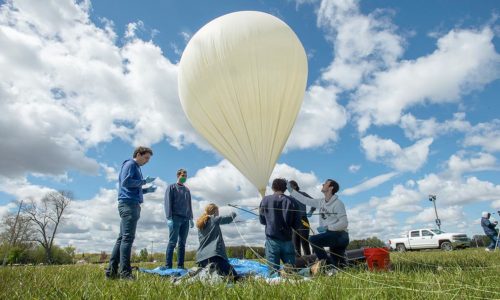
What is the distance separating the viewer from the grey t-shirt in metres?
5.25

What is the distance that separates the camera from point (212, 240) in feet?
17.7

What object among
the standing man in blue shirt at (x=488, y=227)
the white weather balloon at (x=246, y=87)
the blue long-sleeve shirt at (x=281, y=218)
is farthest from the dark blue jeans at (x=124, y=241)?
the standing man in blue shirt at (x=488, y=227)

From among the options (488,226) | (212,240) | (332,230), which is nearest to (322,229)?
(332,230)

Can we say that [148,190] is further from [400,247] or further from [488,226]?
[400,247]

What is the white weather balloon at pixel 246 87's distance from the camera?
6.75 m

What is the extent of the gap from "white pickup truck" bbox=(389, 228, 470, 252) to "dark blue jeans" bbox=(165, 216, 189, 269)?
1835cm

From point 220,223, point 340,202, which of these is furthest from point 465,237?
point 220,223

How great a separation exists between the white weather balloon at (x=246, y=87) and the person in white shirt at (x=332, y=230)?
1.27 m

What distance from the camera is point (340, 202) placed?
6.00 meters

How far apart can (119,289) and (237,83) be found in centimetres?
461

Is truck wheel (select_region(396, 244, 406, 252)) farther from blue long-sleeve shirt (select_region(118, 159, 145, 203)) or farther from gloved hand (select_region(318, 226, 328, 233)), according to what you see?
blue long-sleeve shirt (select_region(118, 159, 145, 203))

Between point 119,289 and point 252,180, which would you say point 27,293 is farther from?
point 252,180

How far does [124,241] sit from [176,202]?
1.82 m

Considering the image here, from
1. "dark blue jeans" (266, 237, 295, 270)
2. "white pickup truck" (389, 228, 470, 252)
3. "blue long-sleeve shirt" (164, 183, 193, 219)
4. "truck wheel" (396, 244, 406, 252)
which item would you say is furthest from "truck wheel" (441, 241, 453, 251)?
"blue long-sleeve shirt" (164, 183, 193, 219)
